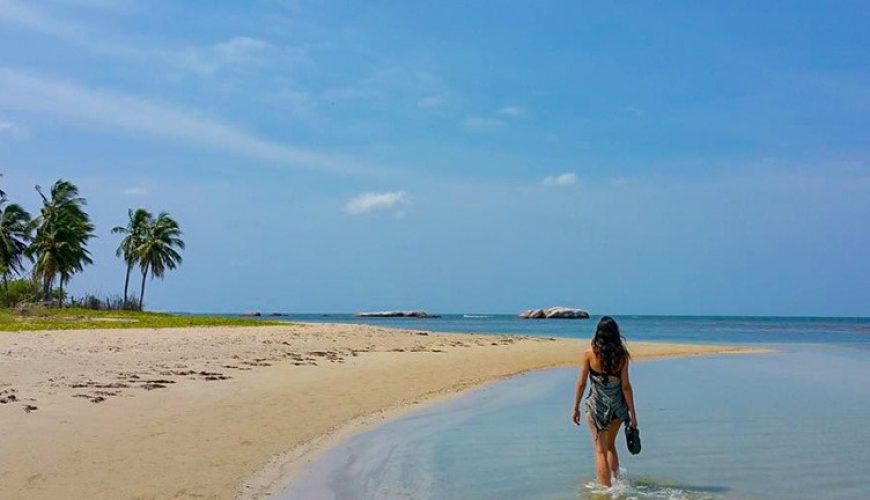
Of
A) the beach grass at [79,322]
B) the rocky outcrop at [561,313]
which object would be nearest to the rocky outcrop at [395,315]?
the rocky outcrop at [561,313]

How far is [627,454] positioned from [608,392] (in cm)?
265

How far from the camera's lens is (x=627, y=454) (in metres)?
11.0

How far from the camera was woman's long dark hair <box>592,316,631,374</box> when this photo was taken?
866cm

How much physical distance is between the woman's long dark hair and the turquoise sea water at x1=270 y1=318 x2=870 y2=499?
1460 mm

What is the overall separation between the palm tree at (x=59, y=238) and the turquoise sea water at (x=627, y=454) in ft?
185

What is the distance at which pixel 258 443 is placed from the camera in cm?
1040

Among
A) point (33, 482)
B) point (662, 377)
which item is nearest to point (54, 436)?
point (33, 482)

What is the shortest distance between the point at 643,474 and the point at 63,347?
17676 mm

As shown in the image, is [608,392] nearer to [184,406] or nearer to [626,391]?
[626,391]

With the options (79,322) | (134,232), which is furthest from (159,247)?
(79,322)

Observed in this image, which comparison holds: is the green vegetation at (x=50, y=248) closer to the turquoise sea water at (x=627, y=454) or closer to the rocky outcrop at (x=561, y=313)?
the turquoise sea water at (x=627, y=454)

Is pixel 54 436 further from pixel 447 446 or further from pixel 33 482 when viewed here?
pixel 447 446

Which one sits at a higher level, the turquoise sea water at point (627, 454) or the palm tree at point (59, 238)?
the palm tree at point (59, 238)

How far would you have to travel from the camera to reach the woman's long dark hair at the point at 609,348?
8664mm
